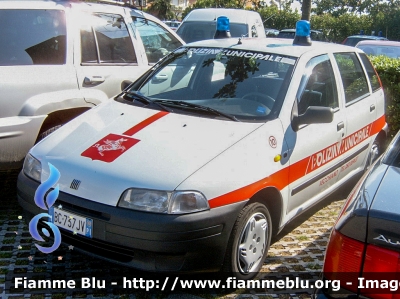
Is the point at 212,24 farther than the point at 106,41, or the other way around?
the point at 212,24

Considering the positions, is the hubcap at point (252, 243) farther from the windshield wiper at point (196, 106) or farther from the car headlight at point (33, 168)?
the car headlight at point (33, 168)

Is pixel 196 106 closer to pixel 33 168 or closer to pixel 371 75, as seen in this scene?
pixel 33 168

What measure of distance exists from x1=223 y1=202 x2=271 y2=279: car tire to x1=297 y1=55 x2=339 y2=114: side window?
1.03m

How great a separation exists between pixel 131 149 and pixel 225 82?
1.23 metres

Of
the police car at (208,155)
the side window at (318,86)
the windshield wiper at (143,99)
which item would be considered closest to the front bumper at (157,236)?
the police car at (208,155)

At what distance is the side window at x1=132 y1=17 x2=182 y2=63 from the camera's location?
5.89 metres

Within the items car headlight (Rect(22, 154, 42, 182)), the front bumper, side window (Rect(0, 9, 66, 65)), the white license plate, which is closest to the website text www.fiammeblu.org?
the front bumper

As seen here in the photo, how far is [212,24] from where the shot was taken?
36.1 feet

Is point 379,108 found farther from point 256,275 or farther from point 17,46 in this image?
point 17,46

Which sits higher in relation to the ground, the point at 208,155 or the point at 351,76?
the point at 351,76

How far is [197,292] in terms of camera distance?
356 centimetres

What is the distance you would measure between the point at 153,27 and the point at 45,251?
330 cm


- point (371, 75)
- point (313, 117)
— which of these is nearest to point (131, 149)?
point (313, 117)

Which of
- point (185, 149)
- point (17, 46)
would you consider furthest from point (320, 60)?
point (17, 46)
